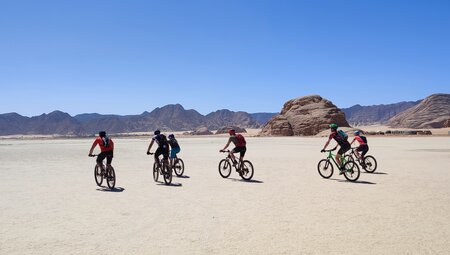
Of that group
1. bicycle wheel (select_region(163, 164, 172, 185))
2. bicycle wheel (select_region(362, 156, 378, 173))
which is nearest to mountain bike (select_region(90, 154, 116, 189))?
bicycle wheel (select_region(163, 164, 172, 185))

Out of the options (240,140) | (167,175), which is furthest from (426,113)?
(167,175)

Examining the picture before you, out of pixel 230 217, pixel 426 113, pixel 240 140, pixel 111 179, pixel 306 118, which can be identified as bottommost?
pixel 230 217

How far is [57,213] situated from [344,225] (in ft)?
19.8

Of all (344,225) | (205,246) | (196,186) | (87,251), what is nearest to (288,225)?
(344,225)

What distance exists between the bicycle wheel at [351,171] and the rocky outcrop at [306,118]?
70284 millimetres

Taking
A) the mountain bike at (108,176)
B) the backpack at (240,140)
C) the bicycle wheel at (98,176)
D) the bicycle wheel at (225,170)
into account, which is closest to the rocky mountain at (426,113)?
the bicycle wheel at (225,170)

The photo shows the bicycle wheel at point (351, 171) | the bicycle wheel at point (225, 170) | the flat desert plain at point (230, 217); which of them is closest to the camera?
the flat desert plain at point (230, 217)

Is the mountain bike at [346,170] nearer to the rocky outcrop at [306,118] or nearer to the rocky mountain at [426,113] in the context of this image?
the rocky outcrop at [306,118]

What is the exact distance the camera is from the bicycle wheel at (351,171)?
13953 millimetres

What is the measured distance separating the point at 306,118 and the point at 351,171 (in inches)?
2922

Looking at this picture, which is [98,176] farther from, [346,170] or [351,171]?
[351,171]

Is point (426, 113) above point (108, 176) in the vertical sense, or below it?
above

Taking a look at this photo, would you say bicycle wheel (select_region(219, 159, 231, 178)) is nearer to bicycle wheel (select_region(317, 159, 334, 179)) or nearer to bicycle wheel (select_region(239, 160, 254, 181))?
bicycle wheel (select_region(239, 160, 254, 181))

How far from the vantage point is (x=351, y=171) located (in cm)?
1396
